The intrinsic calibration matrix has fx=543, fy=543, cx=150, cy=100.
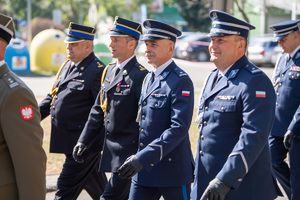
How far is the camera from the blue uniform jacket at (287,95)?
5.92m

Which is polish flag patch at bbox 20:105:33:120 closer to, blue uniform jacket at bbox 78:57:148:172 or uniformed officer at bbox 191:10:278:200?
uniformed officer at bbox 191:10:278:200

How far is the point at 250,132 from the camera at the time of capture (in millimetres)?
3455

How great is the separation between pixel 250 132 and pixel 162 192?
123 centimetres

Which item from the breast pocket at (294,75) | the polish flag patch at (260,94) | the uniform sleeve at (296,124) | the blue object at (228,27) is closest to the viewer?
the polish flag patch at (260,94)

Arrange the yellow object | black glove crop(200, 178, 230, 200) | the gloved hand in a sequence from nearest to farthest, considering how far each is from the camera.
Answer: black glove crop(200, 178, 230, 200) < the gloved hand < the yellow object

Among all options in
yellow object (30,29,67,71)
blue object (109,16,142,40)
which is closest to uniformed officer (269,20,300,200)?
blue object (109,16,142,40)

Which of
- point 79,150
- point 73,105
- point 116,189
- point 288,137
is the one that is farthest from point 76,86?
point 288,137

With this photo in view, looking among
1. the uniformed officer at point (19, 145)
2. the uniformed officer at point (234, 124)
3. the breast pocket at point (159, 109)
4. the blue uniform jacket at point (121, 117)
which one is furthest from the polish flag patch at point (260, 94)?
the blue uniform jacket at point (121, 117)

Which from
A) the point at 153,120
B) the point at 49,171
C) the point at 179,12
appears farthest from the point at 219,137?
the point at 179,12

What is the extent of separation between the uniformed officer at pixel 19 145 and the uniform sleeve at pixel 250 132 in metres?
1.16

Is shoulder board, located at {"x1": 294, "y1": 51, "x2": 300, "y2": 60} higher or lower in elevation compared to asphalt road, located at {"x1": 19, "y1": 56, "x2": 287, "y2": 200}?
higher

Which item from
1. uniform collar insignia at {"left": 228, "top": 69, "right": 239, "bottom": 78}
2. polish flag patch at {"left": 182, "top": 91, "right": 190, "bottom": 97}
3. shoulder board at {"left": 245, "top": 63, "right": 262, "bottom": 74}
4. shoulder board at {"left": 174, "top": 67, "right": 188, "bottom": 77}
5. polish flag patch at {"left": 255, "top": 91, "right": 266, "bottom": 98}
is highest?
shoulder board at {"left": 245, "top": 63, "right": 262, "bottom": 74}

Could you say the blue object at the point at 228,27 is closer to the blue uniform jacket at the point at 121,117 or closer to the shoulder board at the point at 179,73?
the shoulder board at the point at 179,73

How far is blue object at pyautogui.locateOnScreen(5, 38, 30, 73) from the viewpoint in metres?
21.2
